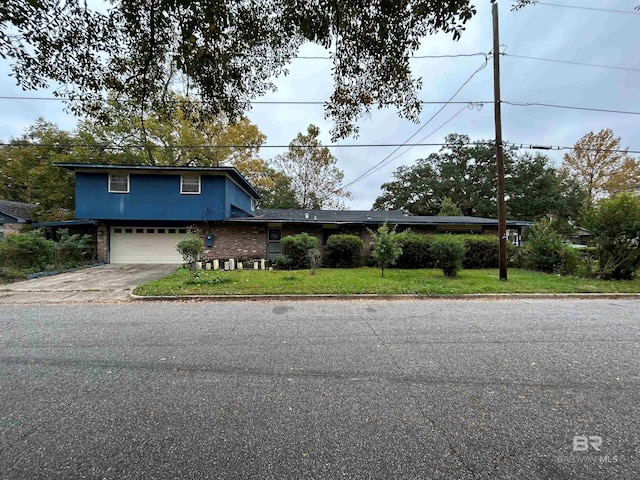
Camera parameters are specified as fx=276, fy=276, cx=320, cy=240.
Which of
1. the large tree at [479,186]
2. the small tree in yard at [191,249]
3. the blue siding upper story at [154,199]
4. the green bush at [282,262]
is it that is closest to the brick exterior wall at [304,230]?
the green bush at [282,262]

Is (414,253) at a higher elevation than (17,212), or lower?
lower

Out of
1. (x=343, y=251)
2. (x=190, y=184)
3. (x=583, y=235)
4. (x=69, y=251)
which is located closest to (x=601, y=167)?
(x=583, y=235)

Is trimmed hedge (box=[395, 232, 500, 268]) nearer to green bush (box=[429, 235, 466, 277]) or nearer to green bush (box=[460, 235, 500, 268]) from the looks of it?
green bush (box=[460, 235, 500, 268])

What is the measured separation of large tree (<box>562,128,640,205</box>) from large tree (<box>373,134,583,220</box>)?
1.51m

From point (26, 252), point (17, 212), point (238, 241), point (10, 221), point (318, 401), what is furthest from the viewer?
point (17, 212)

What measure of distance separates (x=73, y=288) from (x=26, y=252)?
4.54 metres

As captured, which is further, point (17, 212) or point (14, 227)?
point (17, 212)

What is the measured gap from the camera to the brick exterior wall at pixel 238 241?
1370 cm

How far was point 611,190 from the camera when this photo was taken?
1035 inches

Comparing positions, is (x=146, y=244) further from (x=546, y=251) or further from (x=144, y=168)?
(x=546, y=251)

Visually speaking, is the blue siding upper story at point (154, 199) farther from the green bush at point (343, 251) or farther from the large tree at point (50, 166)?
the large tree at point (50, 166)

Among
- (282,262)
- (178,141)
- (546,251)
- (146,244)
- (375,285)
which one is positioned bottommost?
(375,285)

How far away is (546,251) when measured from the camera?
438 inches

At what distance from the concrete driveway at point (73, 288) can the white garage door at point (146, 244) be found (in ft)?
13.3
